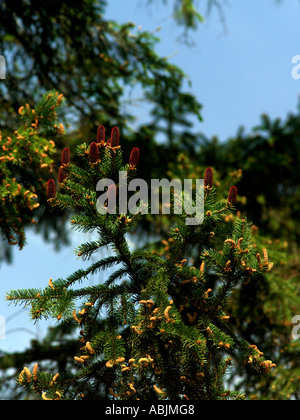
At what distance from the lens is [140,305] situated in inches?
78.9

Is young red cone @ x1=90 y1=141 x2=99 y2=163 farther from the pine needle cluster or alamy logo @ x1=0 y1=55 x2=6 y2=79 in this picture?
alamy logo @ x1=0 y1=55 x2=6 y2=79

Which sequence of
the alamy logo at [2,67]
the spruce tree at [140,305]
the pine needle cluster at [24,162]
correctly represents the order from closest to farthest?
the spruce tree at [140,305], the pine needle cluster at [24,162], the alamy logo at [2,67]

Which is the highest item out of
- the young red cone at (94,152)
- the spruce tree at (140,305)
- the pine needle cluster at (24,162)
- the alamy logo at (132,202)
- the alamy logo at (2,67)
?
the alamy logo at (2,67)

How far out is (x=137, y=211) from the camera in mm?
2012

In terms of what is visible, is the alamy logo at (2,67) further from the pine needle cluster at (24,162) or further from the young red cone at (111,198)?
the young red cone at (111,198)

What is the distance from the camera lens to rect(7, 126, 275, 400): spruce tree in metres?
1.93

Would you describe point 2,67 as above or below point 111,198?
above

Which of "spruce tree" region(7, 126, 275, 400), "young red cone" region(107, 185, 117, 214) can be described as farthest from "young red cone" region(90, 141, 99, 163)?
"young red cone" region(107, 185, 117, 214)

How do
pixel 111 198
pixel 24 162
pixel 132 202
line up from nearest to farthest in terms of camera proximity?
pixel 111 198 < pixel 132 202 < pixel 24 162

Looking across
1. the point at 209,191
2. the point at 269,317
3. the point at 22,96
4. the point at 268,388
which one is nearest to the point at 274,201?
the point at 269,317

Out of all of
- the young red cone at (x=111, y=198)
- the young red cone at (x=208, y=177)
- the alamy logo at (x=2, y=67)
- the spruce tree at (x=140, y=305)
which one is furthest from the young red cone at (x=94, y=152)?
the alamy logo at (x=2, y=67)

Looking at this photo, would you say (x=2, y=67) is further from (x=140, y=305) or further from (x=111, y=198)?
(x=140, y=305)

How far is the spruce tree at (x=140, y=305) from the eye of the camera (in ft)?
6.35

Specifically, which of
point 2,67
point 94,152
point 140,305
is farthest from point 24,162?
point 2,67
